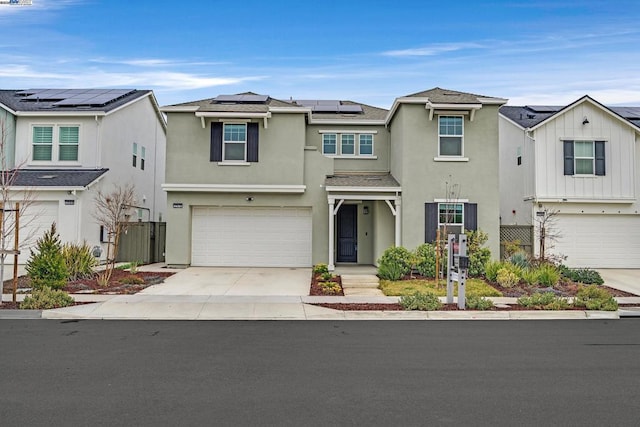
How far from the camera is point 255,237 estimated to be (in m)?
19.2

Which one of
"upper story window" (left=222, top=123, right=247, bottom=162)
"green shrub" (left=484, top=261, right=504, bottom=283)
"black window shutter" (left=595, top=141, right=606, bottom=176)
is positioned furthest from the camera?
"black window shutter" (left=595, top=141, right=606, bottom=176)

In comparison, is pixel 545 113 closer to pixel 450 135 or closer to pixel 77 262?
pixel 450 135

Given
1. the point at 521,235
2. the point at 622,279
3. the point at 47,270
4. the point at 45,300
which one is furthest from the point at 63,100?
the point at 622,279

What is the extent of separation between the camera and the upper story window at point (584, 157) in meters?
19.7

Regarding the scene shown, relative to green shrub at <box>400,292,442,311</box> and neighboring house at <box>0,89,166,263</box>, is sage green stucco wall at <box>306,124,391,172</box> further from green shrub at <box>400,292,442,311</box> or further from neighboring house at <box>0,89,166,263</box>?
green shrub at <box>400,292,442,311</box>

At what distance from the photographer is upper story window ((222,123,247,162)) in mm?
18703

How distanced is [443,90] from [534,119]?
15.8 feet

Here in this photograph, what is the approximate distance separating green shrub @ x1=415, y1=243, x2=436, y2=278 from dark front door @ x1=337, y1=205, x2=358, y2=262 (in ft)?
13.8

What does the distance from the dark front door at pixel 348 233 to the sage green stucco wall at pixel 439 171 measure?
115 inches

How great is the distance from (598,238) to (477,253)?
6.62m
